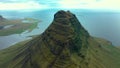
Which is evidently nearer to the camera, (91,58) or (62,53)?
(62,53)

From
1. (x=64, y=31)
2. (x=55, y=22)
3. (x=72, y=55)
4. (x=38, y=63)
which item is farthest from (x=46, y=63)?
(x=55, y=22)

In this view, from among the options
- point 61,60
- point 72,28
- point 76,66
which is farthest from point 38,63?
point 72,28

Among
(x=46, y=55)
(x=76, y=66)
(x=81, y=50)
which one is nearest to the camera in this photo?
(x=76, y=66)

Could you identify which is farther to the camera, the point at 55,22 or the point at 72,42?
the point at 55,22

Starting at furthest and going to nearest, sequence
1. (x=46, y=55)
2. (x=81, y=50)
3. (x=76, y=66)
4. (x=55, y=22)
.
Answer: (x=55, y=22), (x=81, y=50), (x=46, y=55), (x=76, y=66)

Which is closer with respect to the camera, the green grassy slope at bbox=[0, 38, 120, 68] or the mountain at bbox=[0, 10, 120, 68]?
the mountain at bbox=[0, 10, 120, 68]

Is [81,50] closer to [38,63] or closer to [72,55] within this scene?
[72,55]

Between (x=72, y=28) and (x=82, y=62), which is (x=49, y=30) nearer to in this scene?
(x=72, y=28)

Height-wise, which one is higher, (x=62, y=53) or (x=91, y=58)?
(x=62, y=53)

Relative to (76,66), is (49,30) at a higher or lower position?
higher

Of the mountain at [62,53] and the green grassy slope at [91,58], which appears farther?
the green grassy slope at [91,58]
